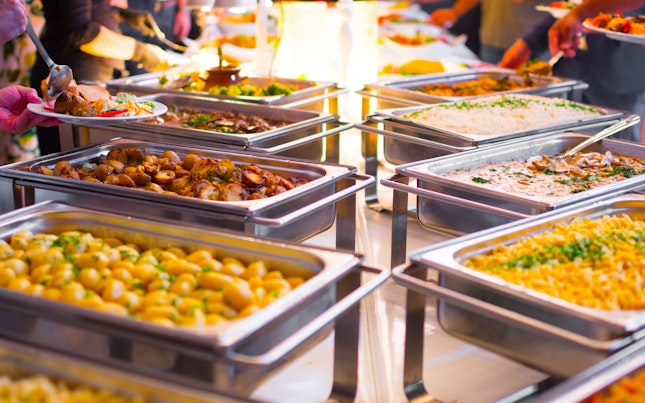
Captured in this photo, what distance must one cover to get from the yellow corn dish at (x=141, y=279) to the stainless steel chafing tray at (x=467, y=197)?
60 centimetres

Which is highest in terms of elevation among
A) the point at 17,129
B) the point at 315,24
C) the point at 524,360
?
the point at 315,24

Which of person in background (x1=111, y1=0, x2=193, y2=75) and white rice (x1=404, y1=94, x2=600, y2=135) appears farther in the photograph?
person in background (x1=111, y1=0, x2=193, y2=75)

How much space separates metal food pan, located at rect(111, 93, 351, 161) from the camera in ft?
6.97

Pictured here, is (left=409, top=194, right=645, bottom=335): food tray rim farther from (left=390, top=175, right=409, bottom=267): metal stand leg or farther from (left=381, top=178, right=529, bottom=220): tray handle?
(left=390, top=175, right=409, bottom=267): metal stand leg

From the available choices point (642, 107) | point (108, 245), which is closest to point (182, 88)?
point (108, 245)

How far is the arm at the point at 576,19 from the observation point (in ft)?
11.0

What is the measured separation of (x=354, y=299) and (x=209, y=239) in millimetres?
333

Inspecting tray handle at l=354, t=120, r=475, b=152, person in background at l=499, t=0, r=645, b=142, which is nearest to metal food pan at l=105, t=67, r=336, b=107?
tray handle at l=354, t=120, r=475, b=152

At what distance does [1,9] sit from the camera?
6.95 ft

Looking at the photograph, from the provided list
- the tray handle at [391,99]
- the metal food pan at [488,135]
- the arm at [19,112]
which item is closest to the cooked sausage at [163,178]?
the arm at [19,112]

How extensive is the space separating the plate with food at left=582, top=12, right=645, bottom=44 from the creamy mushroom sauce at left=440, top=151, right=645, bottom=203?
50 centimetres

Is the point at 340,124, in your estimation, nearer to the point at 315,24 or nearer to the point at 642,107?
the point at 315,24

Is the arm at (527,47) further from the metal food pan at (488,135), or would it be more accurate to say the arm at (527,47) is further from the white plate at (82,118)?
the white plate at (82,118)

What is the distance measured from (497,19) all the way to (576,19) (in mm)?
2150
